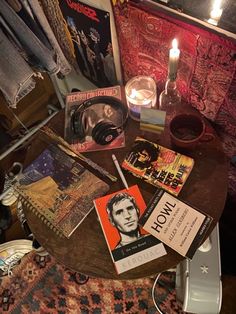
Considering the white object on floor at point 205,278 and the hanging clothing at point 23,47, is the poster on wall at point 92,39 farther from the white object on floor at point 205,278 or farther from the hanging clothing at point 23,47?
the white object on floor at point 205,278

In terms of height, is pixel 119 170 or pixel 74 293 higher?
pixel 119 170

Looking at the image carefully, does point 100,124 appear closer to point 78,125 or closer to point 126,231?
point 78,125

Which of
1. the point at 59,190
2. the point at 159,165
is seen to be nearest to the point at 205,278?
the point at 159,165

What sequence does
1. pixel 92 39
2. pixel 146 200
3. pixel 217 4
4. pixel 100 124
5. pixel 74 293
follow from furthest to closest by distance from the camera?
pixel 74 293
pixel 92 39
pixel 100 124
pixel 146 200
pixel 217 4

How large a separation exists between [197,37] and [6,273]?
57.7 inches

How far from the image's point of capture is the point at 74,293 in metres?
1.60

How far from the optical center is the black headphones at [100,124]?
1.12 metres

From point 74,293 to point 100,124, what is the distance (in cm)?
93

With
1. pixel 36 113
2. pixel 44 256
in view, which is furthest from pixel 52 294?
pixel 36 113

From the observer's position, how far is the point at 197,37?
3.17 feet

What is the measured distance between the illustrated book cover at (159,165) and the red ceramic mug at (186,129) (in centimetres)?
5

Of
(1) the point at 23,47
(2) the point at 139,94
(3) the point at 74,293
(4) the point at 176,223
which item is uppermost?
(2) the point at 139,94

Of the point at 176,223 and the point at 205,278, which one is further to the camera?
the point at 205,278

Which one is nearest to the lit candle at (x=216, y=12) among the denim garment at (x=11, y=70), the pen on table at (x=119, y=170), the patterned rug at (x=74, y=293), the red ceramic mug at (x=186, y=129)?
the red ceramic mug at (x=186, y=129)
